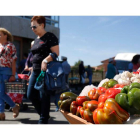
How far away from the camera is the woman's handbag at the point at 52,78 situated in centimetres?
374

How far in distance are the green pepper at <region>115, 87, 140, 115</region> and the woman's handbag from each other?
1677mm

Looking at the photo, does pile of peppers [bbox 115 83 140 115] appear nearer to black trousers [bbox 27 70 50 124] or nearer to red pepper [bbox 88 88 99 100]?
red pepper [bbox 88 88 99 100]

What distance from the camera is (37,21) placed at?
394 centimetres

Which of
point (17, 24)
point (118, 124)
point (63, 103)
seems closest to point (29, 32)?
point (17, 24)

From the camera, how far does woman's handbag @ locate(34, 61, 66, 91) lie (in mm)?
3740

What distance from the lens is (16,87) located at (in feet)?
16.7

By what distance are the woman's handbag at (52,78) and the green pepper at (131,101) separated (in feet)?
5.50

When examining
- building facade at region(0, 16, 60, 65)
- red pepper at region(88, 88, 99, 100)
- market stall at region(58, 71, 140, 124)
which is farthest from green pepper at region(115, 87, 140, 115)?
building facade at region(0, 16, 60, 65)

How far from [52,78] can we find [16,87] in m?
1.64

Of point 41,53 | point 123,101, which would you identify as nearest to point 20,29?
point 41,53

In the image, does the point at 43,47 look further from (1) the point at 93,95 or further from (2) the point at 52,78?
(1) the point at 93,95

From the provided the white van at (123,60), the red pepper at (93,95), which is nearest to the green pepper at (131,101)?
the red pepper at (93,95)
